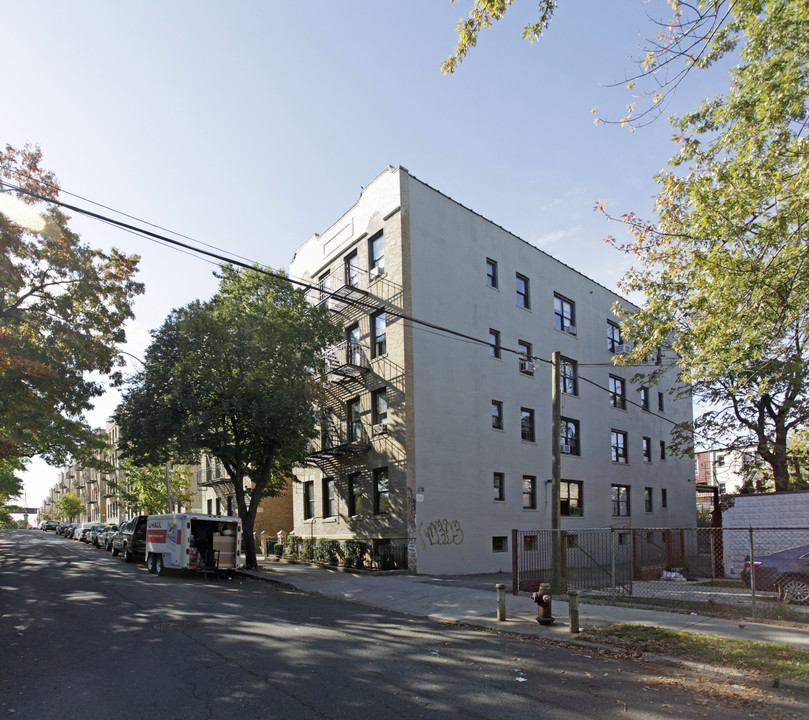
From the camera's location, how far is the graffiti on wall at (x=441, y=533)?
2041 cm

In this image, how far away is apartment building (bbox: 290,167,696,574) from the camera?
21.3 meters

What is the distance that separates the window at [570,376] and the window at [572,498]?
14.2 feet

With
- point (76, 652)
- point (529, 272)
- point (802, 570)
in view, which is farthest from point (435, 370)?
point (76, 652)

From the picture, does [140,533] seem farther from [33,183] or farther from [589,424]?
[589,424]

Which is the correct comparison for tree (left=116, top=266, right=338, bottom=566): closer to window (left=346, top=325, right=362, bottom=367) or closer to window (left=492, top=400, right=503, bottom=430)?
window (left=346, top=325, right=362, bottom=367)

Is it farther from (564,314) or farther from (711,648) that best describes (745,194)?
(564,314)

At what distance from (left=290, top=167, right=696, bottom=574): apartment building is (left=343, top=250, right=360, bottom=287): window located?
7 centimetres

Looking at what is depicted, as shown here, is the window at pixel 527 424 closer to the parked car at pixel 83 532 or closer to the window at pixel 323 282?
the window at pixel 323 282

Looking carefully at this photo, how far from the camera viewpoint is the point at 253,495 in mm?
22359

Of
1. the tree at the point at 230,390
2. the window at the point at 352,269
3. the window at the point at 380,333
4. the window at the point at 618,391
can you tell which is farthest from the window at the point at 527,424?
the tree at the point at 230,390

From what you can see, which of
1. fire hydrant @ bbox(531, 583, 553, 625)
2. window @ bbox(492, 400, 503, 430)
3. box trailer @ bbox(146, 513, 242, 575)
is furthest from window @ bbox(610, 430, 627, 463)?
fire hydrant @ bbox(531, 583, 553, 625)

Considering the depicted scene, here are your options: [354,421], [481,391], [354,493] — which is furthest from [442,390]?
[354,493]

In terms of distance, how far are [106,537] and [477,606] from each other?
27444mm

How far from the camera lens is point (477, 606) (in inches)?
509
